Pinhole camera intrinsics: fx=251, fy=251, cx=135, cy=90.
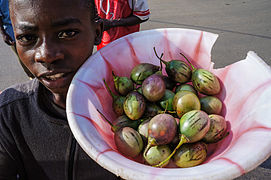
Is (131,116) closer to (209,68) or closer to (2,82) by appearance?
(209,68)

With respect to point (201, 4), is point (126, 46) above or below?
above

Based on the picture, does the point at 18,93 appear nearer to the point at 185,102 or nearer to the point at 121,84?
the point at 121,84

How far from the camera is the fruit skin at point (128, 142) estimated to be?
0.87 m

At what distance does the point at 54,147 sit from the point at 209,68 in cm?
80

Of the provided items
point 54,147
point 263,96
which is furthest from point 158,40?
point 54,147

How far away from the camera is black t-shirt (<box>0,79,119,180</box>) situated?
1.11 meters

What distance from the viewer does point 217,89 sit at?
105 cm

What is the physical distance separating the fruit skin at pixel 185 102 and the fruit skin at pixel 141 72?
0.60 feet

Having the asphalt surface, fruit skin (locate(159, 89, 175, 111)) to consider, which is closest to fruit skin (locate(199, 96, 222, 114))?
fruit skin (locate(159, 89, 175, 111))

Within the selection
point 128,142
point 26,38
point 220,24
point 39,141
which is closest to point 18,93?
point 39,141

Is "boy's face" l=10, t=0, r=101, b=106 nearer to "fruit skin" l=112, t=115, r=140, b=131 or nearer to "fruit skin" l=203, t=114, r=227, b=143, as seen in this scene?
"fruit skin" l=112, t=115, r=140, b=131

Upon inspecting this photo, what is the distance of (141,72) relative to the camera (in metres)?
1.12

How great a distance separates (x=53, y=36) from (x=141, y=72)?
41cm

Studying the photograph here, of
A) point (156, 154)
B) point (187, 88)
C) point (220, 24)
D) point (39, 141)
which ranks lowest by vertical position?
point (220, 24)
